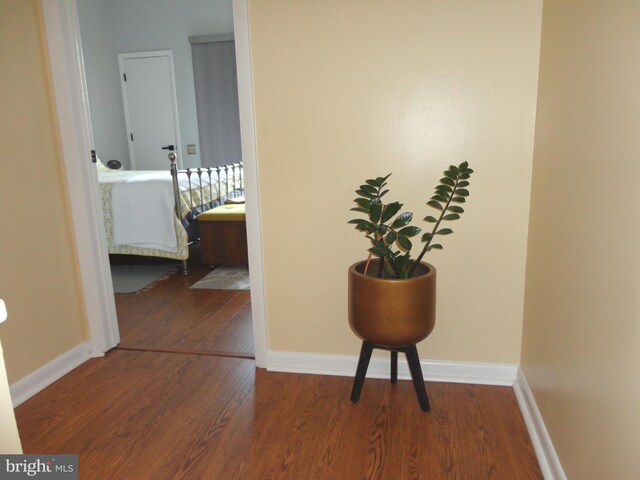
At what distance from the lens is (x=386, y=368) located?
2064 mm

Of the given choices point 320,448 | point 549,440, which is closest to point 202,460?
point 320,448

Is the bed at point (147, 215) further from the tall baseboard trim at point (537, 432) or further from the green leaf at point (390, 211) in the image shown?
the tall baseboard trim at point (537, 432)

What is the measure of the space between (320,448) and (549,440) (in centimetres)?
75

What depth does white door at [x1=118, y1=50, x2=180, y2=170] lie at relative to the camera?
235 inches

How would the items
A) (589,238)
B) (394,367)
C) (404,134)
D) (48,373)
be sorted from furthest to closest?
1. (48,373)
2. (394,367)
3. (404,134)
4. (589,238)

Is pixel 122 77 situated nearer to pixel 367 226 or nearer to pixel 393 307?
pixel 367 226

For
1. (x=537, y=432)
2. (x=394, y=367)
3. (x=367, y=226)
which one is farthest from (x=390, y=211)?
(x=537, y=432)

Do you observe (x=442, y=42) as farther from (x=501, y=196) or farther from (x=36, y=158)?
(x=36, y=158)

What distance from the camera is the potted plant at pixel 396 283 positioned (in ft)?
5.34

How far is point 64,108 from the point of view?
7.01ft

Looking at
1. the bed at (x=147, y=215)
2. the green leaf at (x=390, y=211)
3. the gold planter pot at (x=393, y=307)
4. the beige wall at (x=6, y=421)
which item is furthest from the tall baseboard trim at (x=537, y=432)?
the bed at (x=147, y=215)

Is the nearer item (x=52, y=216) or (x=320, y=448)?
(x=320, y=448)

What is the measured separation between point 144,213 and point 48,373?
70.0 inches

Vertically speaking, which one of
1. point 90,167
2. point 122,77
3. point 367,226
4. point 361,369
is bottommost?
point 361,369
